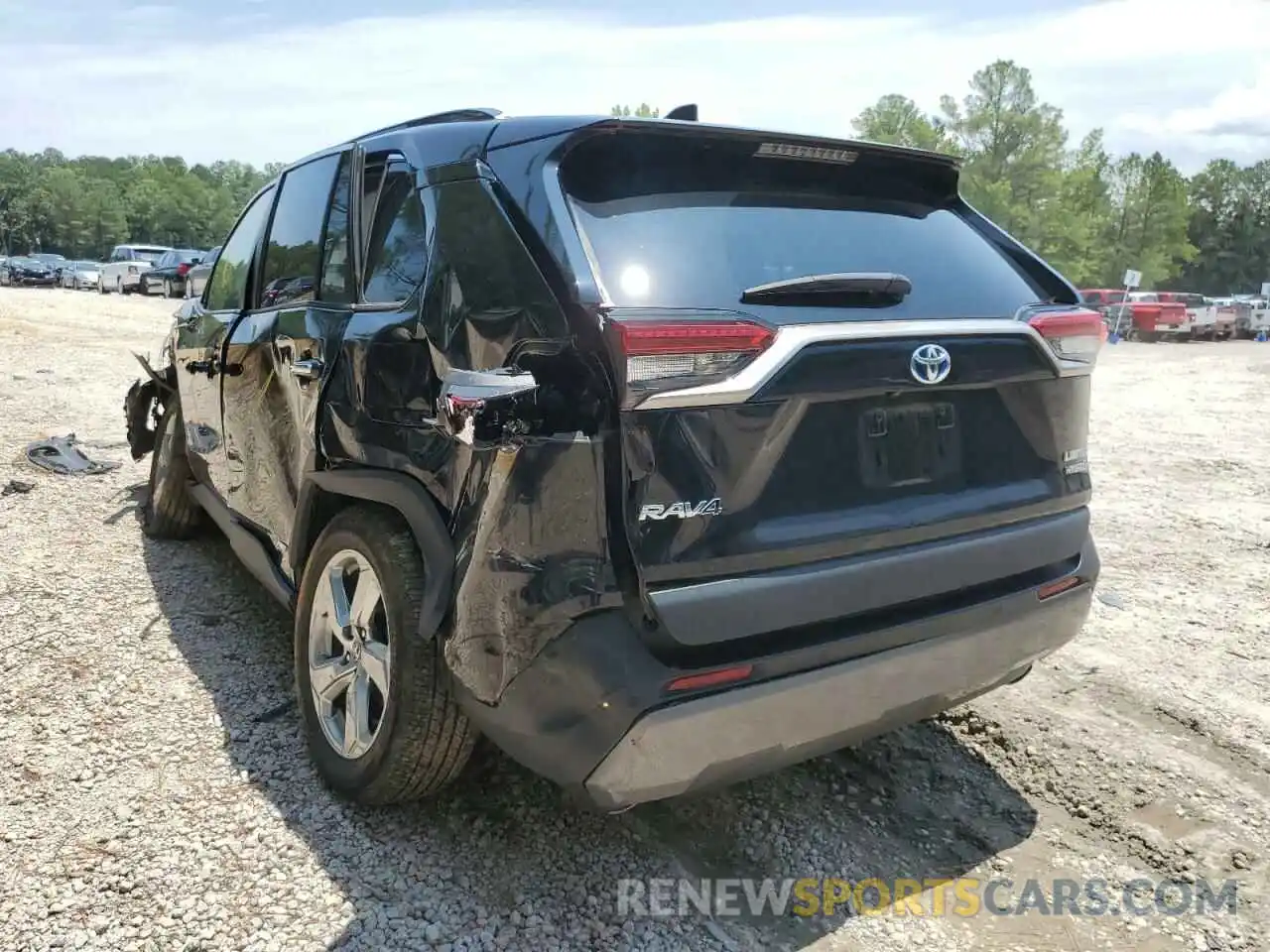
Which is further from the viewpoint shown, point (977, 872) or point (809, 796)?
point (809, 796)

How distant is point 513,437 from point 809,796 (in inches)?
65.5

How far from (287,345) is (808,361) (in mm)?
1974

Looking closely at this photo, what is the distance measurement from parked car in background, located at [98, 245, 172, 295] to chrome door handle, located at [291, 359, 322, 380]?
35.5 metres

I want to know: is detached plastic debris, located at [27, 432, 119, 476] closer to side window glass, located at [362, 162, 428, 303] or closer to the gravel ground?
the gravel ground

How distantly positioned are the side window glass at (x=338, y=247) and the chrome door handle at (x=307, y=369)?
22 centimetres

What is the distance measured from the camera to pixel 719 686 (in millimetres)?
2168

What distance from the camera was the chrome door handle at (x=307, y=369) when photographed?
3.10 meters

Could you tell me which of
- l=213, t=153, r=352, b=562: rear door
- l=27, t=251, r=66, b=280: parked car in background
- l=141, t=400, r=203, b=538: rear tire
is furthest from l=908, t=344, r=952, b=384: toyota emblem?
l=27, t=251, r=66, b=280: parked car in background

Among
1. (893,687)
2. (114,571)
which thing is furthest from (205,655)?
(893,687)

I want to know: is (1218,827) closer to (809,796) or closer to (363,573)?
(809,796)

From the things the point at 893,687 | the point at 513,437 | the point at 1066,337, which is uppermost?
the point at 1066,337

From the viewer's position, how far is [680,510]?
2166mm

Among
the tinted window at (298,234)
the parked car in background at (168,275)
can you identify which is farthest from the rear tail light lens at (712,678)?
the parked car in background at (168,275)

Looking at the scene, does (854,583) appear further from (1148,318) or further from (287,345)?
(1148,318)
